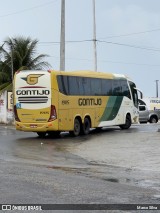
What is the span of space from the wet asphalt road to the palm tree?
24.8 m

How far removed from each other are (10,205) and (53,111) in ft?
47.5

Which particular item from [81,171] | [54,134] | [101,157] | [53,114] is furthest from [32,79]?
[81,171]

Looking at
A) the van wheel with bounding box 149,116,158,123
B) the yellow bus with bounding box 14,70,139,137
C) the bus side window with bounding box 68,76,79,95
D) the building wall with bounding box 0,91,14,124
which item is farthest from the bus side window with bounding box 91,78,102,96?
the van wheel with bounding box 149,116,158,123

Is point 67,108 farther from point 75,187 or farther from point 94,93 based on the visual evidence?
point 75,187

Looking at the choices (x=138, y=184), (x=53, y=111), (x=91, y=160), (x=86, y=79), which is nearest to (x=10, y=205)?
(x=138, y=184)

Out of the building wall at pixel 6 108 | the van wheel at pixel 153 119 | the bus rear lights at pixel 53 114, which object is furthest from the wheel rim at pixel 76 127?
the van wheel at pixel 153 119

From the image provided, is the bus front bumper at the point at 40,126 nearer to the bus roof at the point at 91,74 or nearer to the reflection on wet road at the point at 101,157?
the reflection on wet road at the point at 101,157

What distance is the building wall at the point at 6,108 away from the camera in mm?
35500

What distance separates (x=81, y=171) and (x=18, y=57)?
111 feet

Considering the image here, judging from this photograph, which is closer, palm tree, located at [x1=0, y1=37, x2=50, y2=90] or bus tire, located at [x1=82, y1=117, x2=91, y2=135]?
bus tire, located at [x1=82, y1=117, x2=91, y2=135]

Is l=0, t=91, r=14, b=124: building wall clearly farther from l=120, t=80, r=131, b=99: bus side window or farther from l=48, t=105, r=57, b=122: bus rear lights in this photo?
l=48, t=105, r=57, b=122: bus rear lights

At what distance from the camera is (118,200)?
8055 millimetres

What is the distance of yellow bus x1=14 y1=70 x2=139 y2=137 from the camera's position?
72.2 feet

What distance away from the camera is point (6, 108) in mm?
35656
